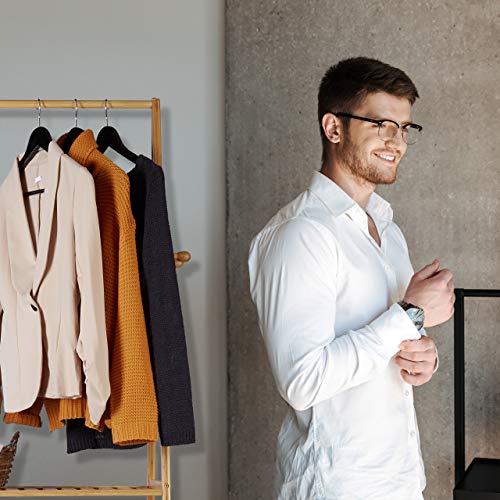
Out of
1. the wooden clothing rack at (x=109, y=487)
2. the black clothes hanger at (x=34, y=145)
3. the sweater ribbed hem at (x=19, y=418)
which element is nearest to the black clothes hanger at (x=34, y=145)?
the black clothes hanger at (x=34, y=145)

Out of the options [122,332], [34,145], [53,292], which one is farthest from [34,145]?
[122,332]

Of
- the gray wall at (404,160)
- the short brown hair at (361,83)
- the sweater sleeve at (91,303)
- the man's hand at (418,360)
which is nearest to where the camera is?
the man's hand at (418,360)

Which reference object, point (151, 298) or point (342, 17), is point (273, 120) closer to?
point (342, 17)

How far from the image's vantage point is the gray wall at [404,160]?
2.93 metres

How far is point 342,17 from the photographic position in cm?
302

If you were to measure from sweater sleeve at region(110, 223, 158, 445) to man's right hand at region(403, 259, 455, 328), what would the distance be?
739 mm

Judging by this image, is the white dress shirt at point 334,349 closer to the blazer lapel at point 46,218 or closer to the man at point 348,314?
the man at point 348,314

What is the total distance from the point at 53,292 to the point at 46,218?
0.20 metres

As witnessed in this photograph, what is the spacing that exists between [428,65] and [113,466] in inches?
70.6

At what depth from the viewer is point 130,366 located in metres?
2.26

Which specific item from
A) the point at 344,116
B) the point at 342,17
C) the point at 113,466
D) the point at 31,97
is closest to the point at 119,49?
the point at 31,97

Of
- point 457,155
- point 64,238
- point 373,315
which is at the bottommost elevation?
point 373,315

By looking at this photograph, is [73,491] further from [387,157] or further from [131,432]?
[387,157]

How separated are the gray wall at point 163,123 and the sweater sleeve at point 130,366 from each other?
824 millimetres
